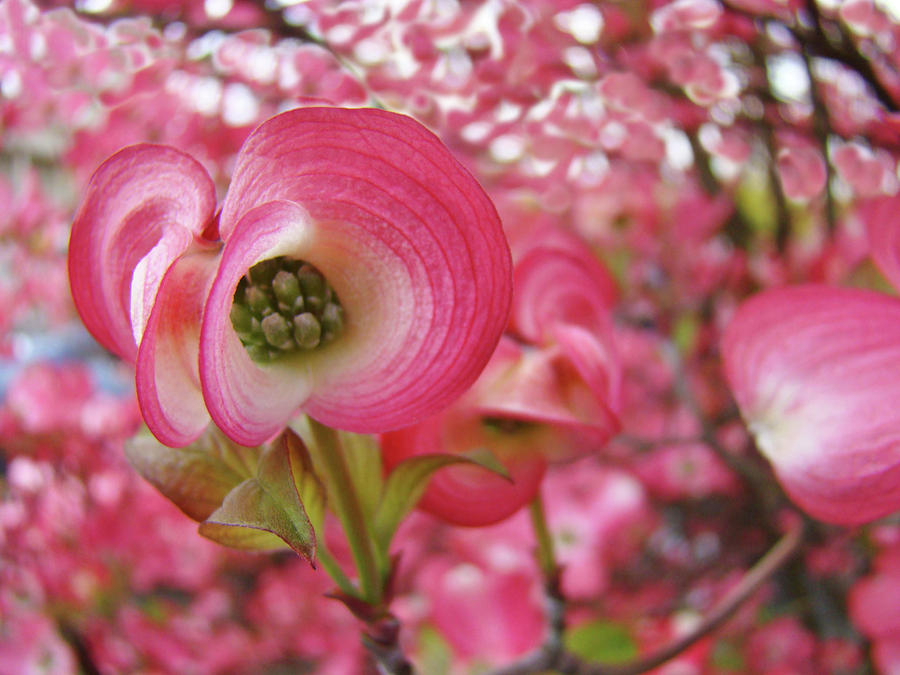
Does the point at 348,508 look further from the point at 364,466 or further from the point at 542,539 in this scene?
the point at 542,539

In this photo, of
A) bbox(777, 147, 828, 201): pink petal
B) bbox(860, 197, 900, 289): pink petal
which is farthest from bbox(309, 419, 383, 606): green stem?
bbox(777, 147, 828, 201): pink petal

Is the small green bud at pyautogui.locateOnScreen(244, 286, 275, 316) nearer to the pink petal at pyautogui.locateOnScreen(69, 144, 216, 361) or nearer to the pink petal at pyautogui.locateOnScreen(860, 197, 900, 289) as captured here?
the pink petal at pyautogui.locateOnScreen(69, 144, 216, 361)

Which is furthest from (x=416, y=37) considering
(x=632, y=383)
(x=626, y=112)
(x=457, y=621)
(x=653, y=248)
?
(x=632, y=383)

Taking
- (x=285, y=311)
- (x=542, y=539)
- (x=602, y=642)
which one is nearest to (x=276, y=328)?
(x=285, y=311)

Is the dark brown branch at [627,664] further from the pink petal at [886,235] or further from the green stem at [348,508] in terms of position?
the pink petal at [886,235]

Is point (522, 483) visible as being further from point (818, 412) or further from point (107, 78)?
point (107, 78)

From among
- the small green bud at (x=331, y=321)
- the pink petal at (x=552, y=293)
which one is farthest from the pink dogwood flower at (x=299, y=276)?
the pink petal at (x=552, y=293)
